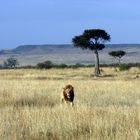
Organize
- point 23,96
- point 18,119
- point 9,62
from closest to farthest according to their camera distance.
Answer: point 18,119
point 23,96
point 9,62

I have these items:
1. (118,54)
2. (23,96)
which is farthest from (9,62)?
(23,96)

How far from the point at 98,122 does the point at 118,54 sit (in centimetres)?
8512

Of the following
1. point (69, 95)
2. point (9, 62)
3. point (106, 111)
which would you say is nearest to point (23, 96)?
point (69, 95)

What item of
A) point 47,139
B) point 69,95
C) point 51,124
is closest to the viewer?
point 47,139

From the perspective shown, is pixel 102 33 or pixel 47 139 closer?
pixel 47 139

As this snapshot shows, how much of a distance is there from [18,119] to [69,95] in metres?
5.56

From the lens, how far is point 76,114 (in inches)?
447

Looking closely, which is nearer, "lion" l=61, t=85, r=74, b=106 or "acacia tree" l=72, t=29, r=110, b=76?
"lion" l=61, t=85, r=74, b=106

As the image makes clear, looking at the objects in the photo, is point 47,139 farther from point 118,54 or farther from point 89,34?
point 118,54

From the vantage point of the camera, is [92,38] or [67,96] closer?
[67,96]

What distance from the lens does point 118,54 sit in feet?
311

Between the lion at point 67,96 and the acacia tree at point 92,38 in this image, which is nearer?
the lion at point 67,96

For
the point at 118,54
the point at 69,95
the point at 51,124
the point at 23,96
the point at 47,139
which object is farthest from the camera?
the point at 118,54

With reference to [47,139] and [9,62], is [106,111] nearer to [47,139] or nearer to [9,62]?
[47,139]
